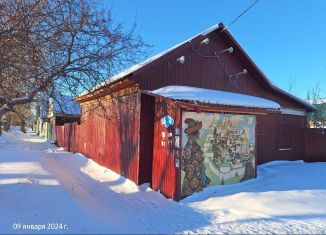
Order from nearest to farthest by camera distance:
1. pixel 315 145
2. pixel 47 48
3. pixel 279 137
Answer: pixel 47 48 → pixel 279 137 → pixel 315 145

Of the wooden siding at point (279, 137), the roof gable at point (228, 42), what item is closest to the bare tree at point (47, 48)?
the roof gable at point (228, 42)

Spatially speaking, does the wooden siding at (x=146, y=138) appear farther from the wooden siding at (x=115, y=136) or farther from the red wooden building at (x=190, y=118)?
the wooden siding at (x=115, y=136)

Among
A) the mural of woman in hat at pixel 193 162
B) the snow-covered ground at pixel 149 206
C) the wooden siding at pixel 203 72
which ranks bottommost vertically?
the snow-covered ground at pixel 149 206

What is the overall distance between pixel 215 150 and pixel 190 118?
1387mm

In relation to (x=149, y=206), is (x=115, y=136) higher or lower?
higher

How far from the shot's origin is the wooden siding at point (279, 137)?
1572 cm

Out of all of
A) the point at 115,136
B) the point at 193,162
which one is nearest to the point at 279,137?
the point at 115,136

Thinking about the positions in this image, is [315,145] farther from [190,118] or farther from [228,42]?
[190,118]

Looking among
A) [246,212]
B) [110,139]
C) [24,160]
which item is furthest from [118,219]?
[24,160]

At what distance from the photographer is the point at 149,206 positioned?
8.87 meters

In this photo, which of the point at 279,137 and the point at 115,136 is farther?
the point at 279,137

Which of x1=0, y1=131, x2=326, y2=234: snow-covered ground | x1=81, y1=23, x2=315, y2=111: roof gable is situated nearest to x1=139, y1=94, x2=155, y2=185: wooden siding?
x1=0, y1=131, x2=326, y2=234: snow-covered ground

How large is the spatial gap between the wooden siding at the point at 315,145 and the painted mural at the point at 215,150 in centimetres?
663

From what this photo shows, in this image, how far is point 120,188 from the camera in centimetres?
1147
